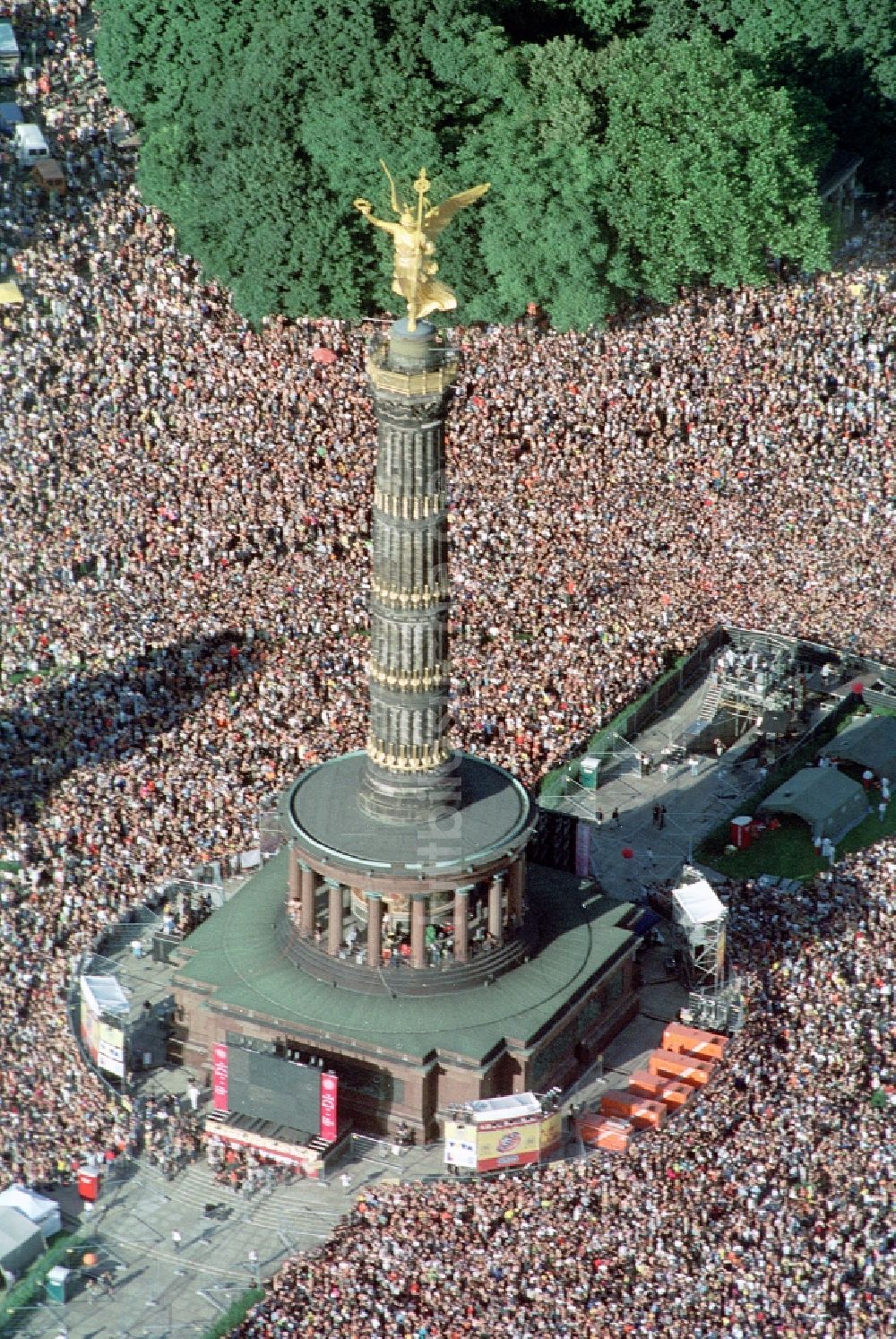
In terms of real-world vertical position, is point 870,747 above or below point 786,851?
above

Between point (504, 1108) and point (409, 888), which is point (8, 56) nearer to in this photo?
point (409, 888)

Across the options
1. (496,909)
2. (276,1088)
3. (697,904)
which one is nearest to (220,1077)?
(276,1088)

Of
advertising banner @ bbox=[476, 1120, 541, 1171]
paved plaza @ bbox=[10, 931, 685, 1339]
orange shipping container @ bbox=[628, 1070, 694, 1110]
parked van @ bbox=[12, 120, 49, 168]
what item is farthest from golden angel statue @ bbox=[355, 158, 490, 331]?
parked van @ bbox=[12, 120, 49, 168]

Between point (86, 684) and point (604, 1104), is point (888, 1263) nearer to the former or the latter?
point (604, 1104)

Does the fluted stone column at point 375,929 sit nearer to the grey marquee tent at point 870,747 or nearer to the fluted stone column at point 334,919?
the fluted stone column at point 334,919

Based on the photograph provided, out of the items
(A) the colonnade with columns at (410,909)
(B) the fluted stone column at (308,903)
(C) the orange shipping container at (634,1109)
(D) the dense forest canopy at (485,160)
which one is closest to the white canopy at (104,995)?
(A) the colonnade with columns at (410,909)

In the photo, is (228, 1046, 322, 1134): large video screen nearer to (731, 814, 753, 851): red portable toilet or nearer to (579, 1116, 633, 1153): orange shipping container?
(579, 1116, 633, 1153): orange shipping container

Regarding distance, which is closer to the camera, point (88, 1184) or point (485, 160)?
point (88, 1184)
